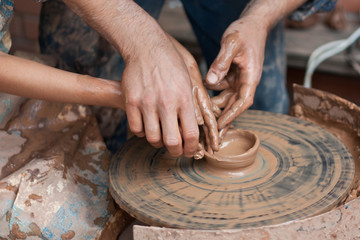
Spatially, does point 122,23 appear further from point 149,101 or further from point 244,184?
point 244,184

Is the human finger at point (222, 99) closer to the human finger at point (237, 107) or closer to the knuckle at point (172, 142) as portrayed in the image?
the human finger at point (237, 107)

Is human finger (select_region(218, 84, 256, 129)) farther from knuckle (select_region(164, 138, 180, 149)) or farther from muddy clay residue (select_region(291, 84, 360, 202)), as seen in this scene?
muddy clay residue (select_region(291, 84, 360, 202))

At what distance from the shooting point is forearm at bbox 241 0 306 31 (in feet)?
5.57

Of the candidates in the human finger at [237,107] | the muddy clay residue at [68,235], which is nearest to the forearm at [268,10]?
the human finger at [237,107]

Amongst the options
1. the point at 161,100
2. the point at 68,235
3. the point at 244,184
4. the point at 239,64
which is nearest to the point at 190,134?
the point at 161,100

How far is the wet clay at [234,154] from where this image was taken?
55.1 inches

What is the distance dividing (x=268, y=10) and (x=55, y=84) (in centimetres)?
87

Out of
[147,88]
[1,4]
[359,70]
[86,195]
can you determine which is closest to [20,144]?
[86,195]

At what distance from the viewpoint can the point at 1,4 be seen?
58.9 inches

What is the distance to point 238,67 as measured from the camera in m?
1.55

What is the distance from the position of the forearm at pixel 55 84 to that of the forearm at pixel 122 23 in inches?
4.8

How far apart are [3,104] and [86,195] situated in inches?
17.9

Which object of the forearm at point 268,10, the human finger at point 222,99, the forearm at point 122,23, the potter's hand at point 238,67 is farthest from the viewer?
the forearm at point 268,10

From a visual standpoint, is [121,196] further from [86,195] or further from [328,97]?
[328,97]
